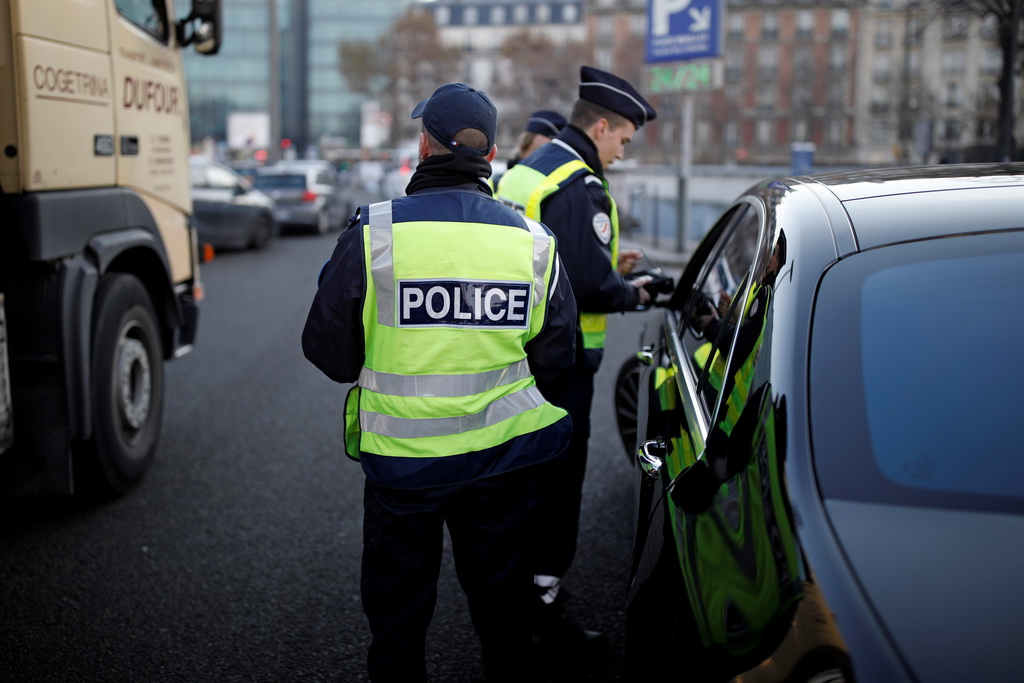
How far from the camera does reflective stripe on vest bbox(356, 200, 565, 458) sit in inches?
98.7

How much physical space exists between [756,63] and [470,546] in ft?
322

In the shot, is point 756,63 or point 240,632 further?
point 756,63

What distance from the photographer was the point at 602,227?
136 inches

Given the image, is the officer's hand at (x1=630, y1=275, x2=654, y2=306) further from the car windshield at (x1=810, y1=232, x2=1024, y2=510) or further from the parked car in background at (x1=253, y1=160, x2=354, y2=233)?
the parked car in background at (x1=253, y1=160, x2=354, y2=233)

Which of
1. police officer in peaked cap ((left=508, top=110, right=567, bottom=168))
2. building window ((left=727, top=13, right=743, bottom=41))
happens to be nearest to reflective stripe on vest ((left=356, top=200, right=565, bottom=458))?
police officer in peaked cap ((left=508, top=110, right=567, bottom=168))

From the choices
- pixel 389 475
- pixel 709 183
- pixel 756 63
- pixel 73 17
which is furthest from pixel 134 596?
pixel 756 63

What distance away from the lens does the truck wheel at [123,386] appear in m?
4.78

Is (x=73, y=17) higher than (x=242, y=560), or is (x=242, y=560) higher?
(x=73, y=17)

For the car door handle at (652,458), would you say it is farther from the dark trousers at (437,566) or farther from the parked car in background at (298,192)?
the parked car in background at (298,192)

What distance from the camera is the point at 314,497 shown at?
511 centimetres

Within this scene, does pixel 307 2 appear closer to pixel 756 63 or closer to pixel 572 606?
pixel 756 63

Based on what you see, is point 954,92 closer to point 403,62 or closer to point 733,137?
point 733,137

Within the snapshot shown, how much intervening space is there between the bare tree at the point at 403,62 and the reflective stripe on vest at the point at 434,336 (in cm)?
8093

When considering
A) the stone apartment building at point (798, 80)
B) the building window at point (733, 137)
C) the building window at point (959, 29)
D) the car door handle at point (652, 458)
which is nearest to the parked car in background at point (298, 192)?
the building window at point (959, 29)
